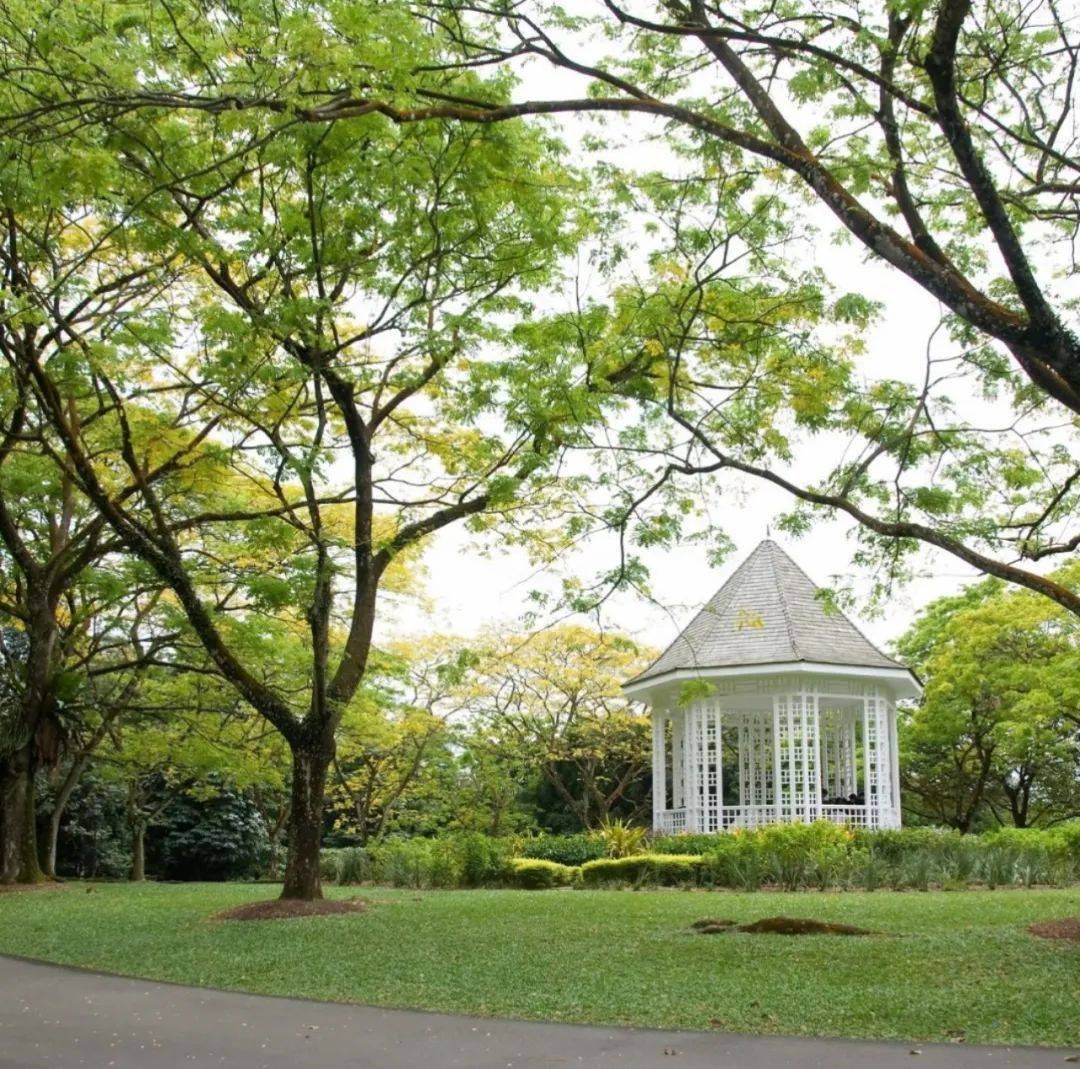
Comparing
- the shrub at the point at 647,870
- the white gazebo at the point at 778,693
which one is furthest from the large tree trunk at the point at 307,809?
the white gazebo at the point at 778,693

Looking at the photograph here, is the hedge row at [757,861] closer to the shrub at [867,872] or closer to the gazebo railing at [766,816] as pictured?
the shrub at [867,872]

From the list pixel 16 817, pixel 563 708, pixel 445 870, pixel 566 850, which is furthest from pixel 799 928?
pixel 563 708

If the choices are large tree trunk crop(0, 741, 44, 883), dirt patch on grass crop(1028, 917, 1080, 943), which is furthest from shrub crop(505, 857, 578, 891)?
dirt patch on grass crop(1028, 917, 1080, 943)

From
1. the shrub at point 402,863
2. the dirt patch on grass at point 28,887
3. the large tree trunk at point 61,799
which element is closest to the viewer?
the dirt patch on grass at point 28,887

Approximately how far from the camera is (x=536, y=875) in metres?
17.6

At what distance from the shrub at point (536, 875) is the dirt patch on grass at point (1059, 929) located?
8607 millimetres

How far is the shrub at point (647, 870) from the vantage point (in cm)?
1688

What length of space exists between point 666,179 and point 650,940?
6.69 m

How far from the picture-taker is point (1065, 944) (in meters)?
9.11

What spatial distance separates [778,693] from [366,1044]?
1589 centimetres

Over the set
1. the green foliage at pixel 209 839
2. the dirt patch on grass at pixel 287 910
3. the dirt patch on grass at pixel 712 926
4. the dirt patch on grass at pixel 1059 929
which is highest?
the dirt patch on grass at pixel 1059 929

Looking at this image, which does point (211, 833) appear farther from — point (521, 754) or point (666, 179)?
point (666, 179)

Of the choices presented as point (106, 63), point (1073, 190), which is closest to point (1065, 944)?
point (1073, 190)

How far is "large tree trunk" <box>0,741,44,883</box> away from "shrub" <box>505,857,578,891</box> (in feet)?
25.2
